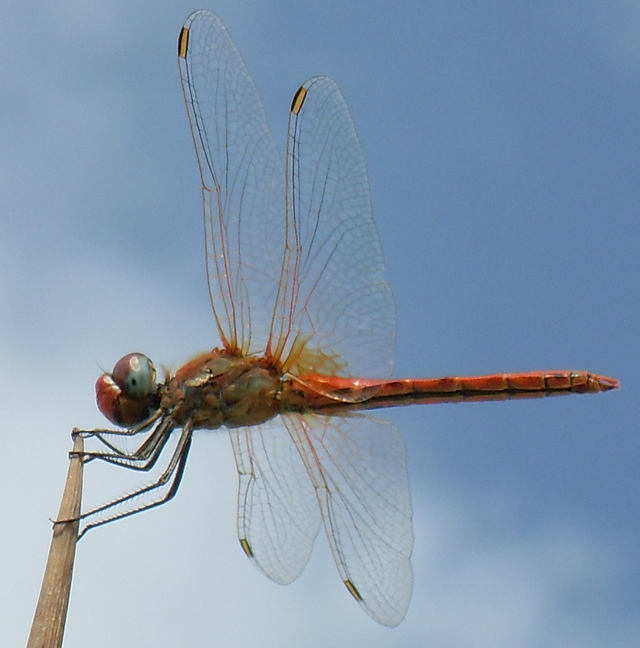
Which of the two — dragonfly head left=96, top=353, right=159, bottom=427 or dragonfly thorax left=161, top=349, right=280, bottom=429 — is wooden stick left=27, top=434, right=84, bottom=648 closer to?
dragonfly head left=96, top=353, right=159, bottom=427

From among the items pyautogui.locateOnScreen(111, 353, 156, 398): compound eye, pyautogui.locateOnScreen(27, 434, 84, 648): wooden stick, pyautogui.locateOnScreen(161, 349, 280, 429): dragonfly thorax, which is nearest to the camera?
pyautogui.locateOnScreen(27, 434, 84, 648): wooden stick

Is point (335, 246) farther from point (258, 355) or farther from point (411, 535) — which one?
point (411, 535)

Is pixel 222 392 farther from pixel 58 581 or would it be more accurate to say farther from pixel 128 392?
pixel 58 581

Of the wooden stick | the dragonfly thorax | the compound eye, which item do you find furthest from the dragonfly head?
the wooden stick

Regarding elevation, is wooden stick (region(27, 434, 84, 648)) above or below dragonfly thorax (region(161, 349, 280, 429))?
below

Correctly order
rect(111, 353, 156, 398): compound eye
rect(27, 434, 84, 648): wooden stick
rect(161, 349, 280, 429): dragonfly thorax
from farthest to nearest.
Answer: rect(161, 349, 280, 429): dragonfly thorax → rect(111, 353, 156, 398): compound eye → rect(27, 434, 84, 648): wooden stick

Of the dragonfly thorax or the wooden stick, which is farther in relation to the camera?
the dragonfly thorax

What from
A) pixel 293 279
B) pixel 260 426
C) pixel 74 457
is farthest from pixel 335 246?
pixel 74 457

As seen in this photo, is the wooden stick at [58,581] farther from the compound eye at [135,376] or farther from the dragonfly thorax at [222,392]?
the dragonfly thorax at [222,392]
